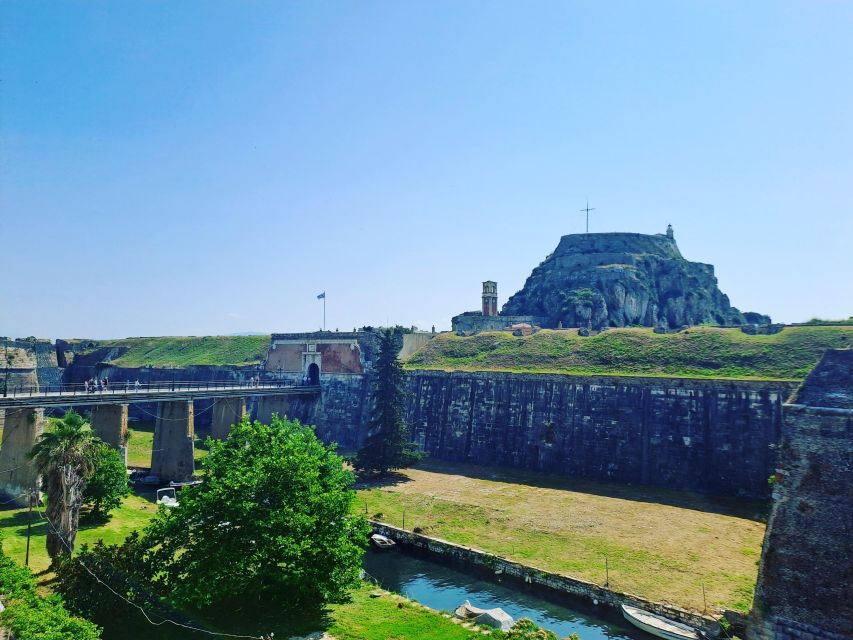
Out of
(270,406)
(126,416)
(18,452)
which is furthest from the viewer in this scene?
(270,406)

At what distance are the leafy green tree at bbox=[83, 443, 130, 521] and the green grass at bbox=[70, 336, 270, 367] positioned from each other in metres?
40.4

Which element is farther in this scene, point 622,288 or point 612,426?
point 622,288

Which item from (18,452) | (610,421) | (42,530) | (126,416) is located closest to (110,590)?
(42,530)

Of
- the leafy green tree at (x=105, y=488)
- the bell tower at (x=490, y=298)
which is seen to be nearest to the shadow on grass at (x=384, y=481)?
the leafy green tree at (x=105, y=488)

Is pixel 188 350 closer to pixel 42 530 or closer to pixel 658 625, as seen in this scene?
pixel 42 530

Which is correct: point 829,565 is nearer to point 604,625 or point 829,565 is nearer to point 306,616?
point 604,625

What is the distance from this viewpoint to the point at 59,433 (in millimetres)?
20594

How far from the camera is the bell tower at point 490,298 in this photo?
7269cm

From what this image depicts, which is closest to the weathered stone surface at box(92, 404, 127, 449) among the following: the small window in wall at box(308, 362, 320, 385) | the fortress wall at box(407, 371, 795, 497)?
the fortress wall at box(407, 371, 795, 497)

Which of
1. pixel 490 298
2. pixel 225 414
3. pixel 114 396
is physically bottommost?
pixel 225 414

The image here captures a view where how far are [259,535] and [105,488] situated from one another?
14.6 meters

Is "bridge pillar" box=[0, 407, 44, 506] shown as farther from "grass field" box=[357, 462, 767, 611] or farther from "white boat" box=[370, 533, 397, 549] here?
"white boat" box=[370, 533, 397, 549]

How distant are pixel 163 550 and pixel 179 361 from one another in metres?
62.5

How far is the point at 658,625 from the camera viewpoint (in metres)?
17.8
